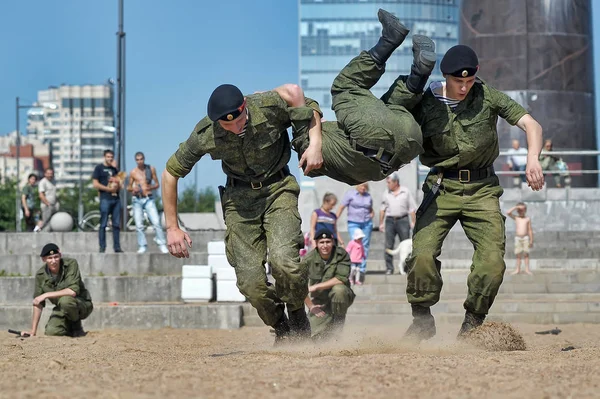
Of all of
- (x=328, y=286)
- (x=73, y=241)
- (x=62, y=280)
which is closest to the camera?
(x=328, y=286)

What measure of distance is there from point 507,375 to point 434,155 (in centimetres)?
279

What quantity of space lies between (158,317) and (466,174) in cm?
730

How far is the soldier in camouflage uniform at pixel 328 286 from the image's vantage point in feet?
39.8

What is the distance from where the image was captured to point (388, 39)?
8500mm

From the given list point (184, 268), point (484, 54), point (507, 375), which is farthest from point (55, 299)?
point (484, 54)

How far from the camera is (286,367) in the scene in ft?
22.4

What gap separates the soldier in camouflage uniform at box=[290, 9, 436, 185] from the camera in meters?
8.12

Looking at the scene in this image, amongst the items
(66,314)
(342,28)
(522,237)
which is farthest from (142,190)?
(342,28)

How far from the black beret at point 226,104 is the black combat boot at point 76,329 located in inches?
273

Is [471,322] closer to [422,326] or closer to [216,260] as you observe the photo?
[422,326]

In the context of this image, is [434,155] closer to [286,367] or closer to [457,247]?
[286,367]

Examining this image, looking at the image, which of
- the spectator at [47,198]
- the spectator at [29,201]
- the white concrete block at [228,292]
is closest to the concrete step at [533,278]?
the white concrete block at [228,292]

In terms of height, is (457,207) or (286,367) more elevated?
(457,207)

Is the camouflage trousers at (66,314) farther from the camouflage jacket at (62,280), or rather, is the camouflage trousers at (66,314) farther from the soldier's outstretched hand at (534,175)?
the soldier's outstretched hand at (534,175)
